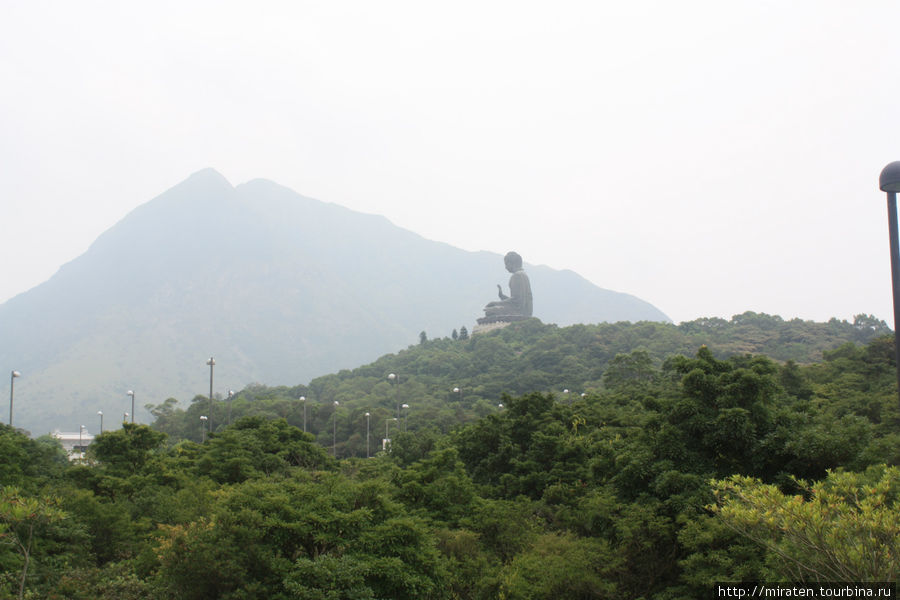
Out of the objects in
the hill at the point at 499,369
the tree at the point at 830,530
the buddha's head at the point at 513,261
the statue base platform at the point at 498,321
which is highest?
the buddha's head at the point at 513,261

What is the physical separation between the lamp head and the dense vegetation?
310 centimetres

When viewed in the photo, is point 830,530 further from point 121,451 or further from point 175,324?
point 175,324

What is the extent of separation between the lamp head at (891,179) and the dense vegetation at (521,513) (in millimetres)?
3098

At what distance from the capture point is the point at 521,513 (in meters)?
16.7

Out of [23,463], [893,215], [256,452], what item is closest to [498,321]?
[256,452]

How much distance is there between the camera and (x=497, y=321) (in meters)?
83.1

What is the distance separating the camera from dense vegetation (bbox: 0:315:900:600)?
9250 mm

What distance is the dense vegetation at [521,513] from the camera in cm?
925

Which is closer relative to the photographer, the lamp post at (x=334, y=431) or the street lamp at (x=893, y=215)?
the street lamp at (x=893, y=215)

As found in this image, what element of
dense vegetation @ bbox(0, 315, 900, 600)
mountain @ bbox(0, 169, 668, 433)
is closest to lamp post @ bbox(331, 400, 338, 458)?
dense vegetation @ bbox(0, 315, 900, 600)

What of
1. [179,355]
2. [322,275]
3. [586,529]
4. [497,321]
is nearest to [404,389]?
[497,321]

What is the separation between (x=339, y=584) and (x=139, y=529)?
816cm

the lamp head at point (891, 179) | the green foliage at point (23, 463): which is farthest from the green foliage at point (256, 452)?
the lamp head at point (891, 179)

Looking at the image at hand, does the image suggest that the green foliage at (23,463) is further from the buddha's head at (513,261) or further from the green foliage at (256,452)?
the buddha's head at (513,261)
